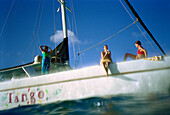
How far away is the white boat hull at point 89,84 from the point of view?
8.27 feet

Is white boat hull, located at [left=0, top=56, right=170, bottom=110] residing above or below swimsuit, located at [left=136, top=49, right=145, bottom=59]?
below

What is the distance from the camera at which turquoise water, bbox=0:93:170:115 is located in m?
2.07

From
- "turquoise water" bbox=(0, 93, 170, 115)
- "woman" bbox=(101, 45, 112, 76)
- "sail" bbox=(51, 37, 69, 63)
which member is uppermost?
"sail" bbox=(51, 37, 69, 63)

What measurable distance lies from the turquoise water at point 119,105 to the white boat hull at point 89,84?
0.41ft

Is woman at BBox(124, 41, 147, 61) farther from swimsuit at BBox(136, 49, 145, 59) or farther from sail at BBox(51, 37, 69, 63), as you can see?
sail at BBox(51, 37, 69, 63)

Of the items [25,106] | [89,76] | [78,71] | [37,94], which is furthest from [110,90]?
[25,106]

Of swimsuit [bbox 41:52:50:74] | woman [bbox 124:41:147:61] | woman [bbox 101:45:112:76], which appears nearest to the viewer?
woman [bbox 101:45:112:76]

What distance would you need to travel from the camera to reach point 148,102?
89.9 inches

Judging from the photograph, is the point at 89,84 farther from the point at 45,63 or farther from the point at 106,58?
the point at 45,63

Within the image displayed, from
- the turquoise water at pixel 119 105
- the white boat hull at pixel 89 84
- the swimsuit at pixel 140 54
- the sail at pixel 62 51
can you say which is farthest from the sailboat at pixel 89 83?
the sail at pixel 62 51

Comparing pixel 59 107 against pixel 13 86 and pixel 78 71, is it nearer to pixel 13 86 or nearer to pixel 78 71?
pixel 78 71

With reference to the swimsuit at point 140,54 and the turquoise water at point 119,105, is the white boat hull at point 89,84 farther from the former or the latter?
the swimsuit at point 140,54

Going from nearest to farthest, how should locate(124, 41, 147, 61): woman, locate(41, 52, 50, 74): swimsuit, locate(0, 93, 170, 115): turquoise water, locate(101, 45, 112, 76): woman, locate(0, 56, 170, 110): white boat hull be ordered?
locate(0, 93, 170, 115): turquoise water < locate(0, 56, 170, 110): white boat hull < locate(101, 45, 112, 76): woman < locate(124, 41, 147, 61): woman < locate(41, 52, 50, 74): swimsuit

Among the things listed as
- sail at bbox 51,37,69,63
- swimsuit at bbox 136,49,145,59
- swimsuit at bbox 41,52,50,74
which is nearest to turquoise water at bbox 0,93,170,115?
swimsuit at bbox 136,49,145,59
